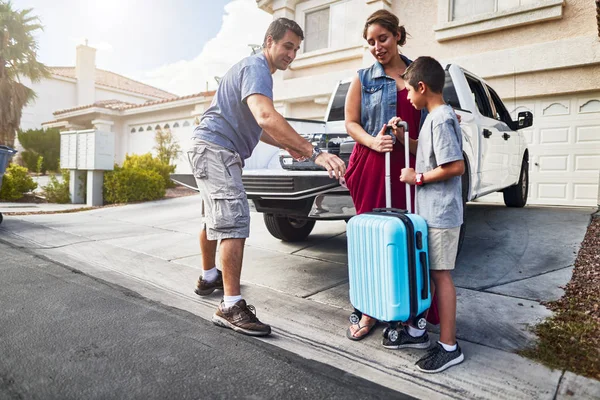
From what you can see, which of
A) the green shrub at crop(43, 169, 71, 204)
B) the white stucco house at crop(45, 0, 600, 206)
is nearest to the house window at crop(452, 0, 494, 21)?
the white stucco house at crop(45, 0, 600, 206)

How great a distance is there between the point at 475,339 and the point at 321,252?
233 centimetres

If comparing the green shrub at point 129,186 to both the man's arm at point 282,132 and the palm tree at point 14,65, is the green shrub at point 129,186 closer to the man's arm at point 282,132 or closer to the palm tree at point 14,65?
the man's arm at point 282,132

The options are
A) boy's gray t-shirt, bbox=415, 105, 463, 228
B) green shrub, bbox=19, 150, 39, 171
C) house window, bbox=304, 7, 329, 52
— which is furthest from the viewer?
green shrub, bbox=19, 150, 39, 171

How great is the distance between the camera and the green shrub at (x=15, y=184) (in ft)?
32.8

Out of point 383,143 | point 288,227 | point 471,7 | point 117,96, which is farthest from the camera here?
point 117,96

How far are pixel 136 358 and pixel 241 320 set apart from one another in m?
0.62

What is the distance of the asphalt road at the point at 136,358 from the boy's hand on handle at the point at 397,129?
1.27m

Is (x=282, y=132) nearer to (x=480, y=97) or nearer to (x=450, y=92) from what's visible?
(x=450, y=92)

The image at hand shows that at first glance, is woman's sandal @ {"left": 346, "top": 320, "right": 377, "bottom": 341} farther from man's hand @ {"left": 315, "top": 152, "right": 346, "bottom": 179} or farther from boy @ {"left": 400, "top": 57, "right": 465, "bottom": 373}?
man's hand @ {"left": 315, "top": 152, "right": 346, "bottom": 179}

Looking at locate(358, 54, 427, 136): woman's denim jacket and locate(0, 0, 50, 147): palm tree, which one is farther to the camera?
locate(0, 0, 50, 147): palm tree

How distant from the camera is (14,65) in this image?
17938mm

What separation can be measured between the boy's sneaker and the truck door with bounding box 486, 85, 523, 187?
350 cm

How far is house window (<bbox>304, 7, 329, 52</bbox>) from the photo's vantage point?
37.7ft

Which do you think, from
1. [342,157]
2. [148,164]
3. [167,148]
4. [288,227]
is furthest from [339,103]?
[167,148]
